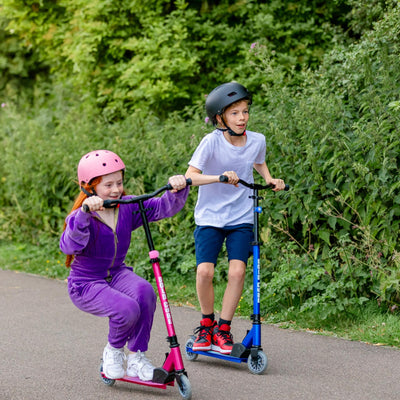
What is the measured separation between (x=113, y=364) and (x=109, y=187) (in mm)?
1123

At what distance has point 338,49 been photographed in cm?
830

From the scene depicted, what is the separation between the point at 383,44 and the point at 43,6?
8865 millimetres

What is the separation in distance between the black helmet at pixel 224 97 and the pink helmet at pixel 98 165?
0.92 metres

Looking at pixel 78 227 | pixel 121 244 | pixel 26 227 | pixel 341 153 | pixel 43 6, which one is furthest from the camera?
pixel 43 6

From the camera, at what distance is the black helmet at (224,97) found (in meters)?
4.93

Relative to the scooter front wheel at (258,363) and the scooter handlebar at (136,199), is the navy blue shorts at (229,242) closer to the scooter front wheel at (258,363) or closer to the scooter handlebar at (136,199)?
the scooter front wheel at (258,363)

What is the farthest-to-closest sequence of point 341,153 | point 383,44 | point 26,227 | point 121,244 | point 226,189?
point 26,227
point 383,44
point 341,153
point 226,189
point 121,244

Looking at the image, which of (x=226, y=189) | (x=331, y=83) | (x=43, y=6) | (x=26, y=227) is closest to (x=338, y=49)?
(x=331, y=83)

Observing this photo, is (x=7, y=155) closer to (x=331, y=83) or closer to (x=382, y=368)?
(x=331, y=83)

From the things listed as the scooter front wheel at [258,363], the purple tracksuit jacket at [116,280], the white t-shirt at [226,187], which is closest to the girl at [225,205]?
the white t-shirt at [226,187]

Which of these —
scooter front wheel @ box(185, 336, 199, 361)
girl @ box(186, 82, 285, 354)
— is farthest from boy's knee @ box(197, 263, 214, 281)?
scooter front wheel @ box(185, 336, 199, 361)

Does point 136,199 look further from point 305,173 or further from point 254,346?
point 305,173

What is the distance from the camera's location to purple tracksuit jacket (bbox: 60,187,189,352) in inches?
172

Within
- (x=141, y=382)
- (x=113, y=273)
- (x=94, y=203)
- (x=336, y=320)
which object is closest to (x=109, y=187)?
(x=94, y=203)
